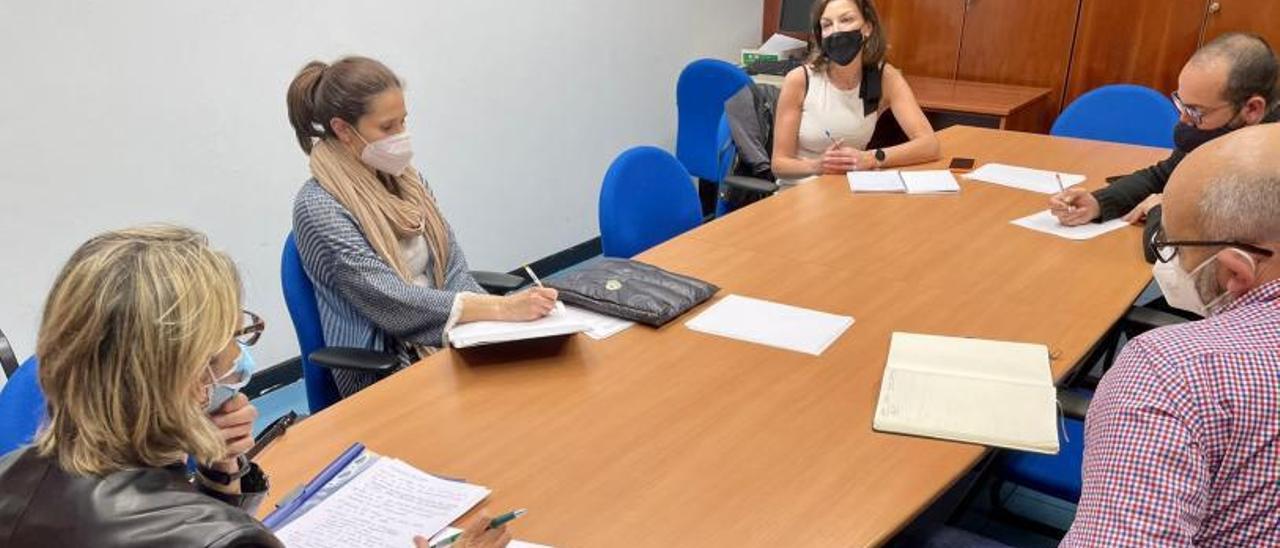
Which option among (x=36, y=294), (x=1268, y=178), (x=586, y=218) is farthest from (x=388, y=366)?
(x=586, y=218)

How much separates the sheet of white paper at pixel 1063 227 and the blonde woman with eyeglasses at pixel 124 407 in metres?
2.22

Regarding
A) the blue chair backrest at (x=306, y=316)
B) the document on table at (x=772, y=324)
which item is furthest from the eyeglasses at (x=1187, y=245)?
the blue chair backrest at (x=306, y=316)

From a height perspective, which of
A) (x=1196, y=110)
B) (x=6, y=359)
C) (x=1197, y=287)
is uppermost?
(x=1196, y=110)

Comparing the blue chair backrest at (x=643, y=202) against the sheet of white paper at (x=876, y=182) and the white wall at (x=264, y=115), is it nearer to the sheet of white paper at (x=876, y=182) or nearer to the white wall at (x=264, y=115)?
the sheet of white paper at (x=876, y=182)

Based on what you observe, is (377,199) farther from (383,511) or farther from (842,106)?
(842,106)

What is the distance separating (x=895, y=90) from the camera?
3387 mm

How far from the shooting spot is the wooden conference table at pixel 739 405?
138 cm

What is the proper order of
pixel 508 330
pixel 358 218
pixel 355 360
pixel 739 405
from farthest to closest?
pixel 358 218 < pixel 355 360 < pixel 508 330 < pixel 739 405

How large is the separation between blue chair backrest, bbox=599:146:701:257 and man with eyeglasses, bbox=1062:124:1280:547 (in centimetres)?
164

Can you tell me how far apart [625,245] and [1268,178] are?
1748mm

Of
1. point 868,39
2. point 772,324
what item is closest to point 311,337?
point 772,324

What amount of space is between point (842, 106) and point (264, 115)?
1959 mm

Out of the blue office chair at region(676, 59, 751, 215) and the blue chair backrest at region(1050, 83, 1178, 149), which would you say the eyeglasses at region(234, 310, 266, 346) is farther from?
the blue chair backrest at region(1050, 83, 1178, 149)

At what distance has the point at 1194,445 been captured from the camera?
1.09 m
